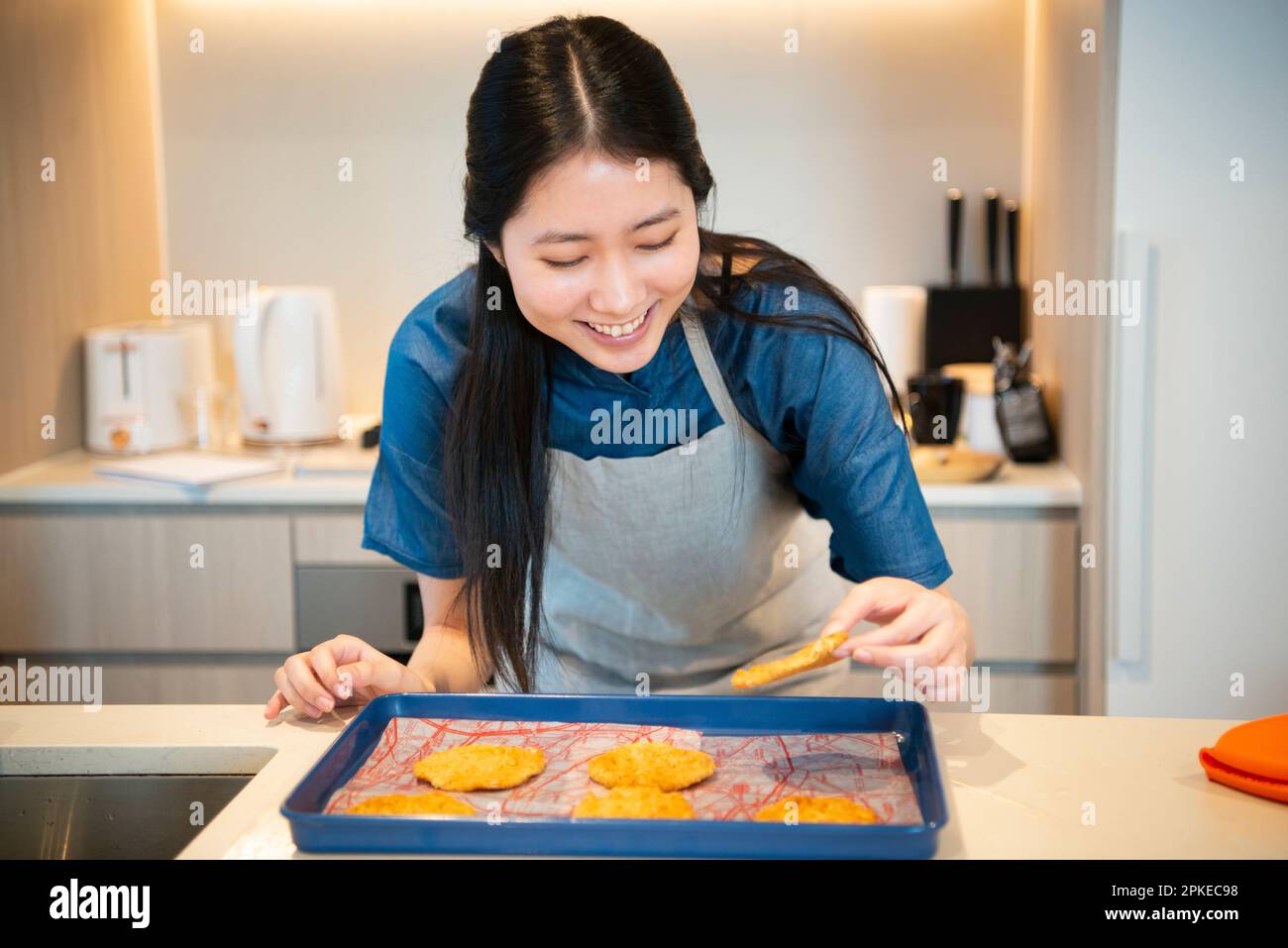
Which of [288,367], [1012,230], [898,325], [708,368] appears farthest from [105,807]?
[1012,230]

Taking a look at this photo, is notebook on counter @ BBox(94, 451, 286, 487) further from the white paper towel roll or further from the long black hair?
the white paper towel roll

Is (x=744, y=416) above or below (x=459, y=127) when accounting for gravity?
below

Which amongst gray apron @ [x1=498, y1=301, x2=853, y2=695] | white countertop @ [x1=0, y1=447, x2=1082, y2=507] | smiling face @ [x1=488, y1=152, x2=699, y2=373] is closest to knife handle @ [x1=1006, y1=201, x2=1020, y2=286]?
white countertop @ [x1=0, y1=447, x2=1082, y2=507]

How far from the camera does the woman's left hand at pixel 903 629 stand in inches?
43.1

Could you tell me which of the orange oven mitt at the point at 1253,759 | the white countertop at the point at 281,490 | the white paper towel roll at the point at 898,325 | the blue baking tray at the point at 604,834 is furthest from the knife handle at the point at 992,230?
the blue baking tray at the point at 604,834

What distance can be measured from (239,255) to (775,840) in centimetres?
228

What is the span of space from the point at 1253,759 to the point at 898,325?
5.46 feet

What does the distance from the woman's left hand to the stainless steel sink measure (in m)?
0.57

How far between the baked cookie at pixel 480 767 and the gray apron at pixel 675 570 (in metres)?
0.45

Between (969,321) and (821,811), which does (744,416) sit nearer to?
(821,811)

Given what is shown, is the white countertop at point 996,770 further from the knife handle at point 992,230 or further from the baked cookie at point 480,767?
the knife handle at point 992,230

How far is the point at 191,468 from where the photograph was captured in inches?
95.3
